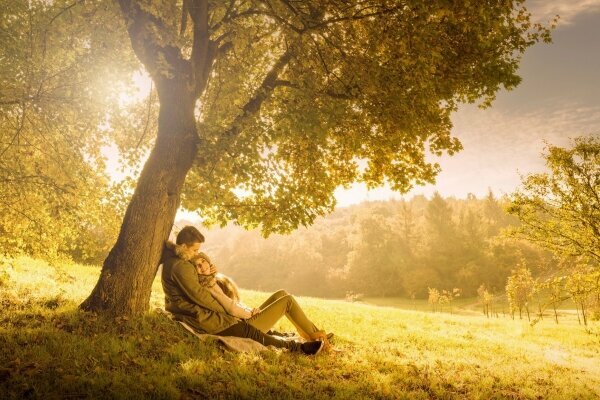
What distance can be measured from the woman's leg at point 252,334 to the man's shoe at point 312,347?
0.44 ft

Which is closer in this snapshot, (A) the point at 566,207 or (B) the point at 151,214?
(B) the point at 151,214

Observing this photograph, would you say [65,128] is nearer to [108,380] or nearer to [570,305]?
[108,380]

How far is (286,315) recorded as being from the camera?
7883 mm

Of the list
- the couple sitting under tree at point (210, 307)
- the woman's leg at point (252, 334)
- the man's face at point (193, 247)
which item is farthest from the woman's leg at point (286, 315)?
the man's face at point (193, 247)

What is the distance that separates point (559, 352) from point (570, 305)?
51.3 meters

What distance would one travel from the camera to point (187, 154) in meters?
9.35

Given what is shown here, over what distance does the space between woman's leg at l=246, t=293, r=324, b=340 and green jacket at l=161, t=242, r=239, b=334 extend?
51 centimetres

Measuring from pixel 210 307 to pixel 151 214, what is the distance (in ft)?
8.33

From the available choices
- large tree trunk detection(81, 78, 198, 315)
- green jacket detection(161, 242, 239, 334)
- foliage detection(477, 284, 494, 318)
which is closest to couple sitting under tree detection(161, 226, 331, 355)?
green jacket detection(161, 242, 239, 334)

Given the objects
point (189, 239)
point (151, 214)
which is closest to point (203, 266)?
point (189, 239)

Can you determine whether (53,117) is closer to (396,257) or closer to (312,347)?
(312,347)

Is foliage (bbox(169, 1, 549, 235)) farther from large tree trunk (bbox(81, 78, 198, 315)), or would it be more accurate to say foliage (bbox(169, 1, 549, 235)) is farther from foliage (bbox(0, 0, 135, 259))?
foliage (bbox(0, 0, 135, 259))

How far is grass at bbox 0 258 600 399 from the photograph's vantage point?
5.15 metres

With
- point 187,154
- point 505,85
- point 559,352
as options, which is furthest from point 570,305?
point 187,154
